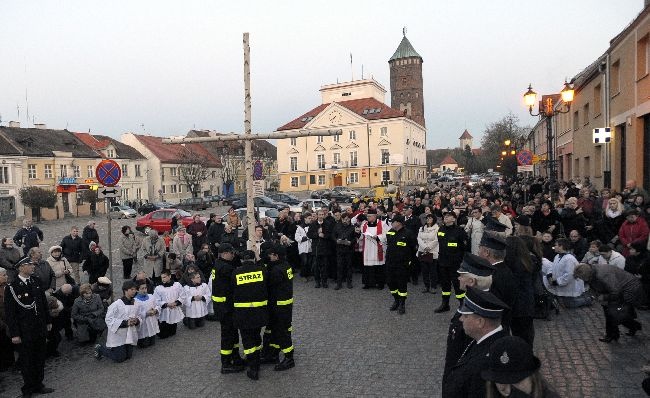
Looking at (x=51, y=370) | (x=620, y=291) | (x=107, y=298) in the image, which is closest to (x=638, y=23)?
(x=620, y=291)

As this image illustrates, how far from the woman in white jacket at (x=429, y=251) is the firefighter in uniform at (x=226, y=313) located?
17.6ft

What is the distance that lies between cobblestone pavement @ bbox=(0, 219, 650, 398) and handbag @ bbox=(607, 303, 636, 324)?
1.48 feet

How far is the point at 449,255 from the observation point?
32.1ft

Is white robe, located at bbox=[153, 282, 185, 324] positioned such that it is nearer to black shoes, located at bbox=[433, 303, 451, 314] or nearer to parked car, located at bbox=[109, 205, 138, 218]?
black shoes, located at bbox=[433, 303, 451, 314]

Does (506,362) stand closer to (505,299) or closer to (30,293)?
(505,299)

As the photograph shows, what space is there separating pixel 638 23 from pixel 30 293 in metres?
17.6

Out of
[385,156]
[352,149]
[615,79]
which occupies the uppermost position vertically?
[352,149]

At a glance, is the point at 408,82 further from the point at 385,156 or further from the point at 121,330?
the point at 121,330

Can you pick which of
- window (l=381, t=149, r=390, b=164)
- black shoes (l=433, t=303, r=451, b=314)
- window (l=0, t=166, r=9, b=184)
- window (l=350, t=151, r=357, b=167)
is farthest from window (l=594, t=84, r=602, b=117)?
window (l=350, t=151, r=357, b=167)

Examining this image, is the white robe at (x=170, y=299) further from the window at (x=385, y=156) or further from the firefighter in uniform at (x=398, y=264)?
the window at (x=385, y=156)

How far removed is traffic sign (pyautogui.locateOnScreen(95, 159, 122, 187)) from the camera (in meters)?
10.4

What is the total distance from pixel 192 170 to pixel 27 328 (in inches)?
2390

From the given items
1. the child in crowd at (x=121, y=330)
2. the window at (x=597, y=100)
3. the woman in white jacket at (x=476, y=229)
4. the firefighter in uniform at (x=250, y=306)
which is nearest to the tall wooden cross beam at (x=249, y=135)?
the firefighter in uniform at (x=250, y=306)

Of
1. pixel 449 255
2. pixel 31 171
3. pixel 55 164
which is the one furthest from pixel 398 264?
pixel 55 164
